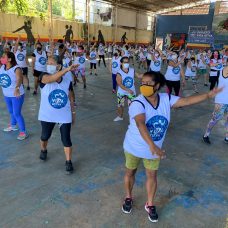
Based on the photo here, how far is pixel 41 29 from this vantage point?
27562 mm

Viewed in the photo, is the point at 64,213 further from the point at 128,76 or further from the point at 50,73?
the point at 128,76

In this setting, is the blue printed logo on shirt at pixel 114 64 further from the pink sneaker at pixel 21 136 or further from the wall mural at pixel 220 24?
the wall mural at pixel 220 24

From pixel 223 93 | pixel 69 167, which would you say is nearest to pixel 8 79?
pixel 69 167

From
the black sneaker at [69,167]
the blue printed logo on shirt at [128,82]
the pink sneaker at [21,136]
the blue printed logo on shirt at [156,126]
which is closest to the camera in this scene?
the blue printed logo on shirt at [156,126]

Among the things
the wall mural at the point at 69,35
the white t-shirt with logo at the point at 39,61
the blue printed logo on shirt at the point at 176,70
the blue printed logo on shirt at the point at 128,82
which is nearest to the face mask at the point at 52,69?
the blue printed logo on shirt at the point at 128,82

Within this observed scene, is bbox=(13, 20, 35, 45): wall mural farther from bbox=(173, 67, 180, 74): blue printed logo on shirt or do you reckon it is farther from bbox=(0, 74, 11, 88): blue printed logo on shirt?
bbox=(0, 74, 11, 88): blue printed logo on shirt

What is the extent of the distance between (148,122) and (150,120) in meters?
0.03

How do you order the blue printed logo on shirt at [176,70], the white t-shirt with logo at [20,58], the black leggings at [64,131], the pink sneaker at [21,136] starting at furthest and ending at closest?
the white t-shirt with logo at [20,58] < the blue printed logo on shirt at [176,70] < the pink sneaker at [21,136] < the black leggings at [64,131]

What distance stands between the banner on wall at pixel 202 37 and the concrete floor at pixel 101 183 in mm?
24659

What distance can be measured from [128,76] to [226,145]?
2.54m

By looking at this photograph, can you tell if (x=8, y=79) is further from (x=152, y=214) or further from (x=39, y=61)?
(x=39, y=61)

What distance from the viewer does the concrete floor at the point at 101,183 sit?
3.08 m

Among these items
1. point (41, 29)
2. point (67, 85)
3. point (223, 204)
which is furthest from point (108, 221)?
point (41, 29)

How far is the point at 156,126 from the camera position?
2633 mm
